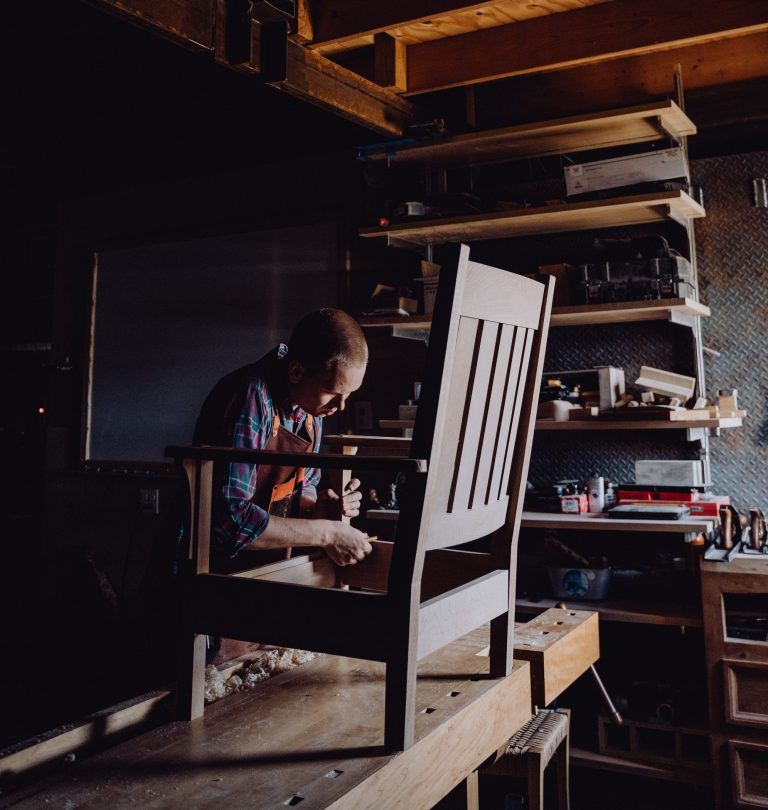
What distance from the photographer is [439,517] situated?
1.28 metres

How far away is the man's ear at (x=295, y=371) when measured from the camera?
1997 millimetres

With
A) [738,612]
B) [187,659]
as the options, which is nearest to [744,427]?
[738,612]

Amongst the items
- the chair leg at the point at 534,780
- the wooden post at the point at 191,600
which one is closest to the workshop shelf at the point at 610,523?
the chair leg at the point at 534,780

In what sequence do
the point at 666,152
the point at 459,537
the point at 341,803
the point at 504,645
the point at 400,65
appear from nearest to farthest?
the point at 341,803
the point at 459,537
the point at 504,645
the point at 666,152
the point at 400,65

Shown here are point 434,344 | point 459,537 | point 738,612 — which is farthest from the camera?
point 738,612

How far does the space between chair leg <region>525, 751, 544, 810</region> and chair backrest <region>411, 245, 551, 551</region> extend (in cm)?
93

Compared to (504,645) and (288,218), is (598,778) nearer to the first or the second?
(504,645)

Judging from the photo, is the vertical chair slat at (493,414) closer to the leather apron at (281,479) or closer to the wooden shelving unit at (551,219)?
the leather apron at (281,479)

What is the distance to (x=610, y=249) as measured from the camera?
129 inches

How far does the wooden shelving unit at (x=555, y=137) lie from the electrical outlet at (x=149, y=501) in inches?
91.5

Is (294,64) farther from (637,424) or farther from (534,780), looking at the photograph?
(534,780)

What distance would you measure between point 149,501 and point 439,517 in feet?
12.0

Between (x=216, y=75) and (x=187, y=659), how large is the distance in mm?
3609

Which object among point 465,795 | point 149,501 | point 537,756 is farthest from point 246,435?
point 149,501
